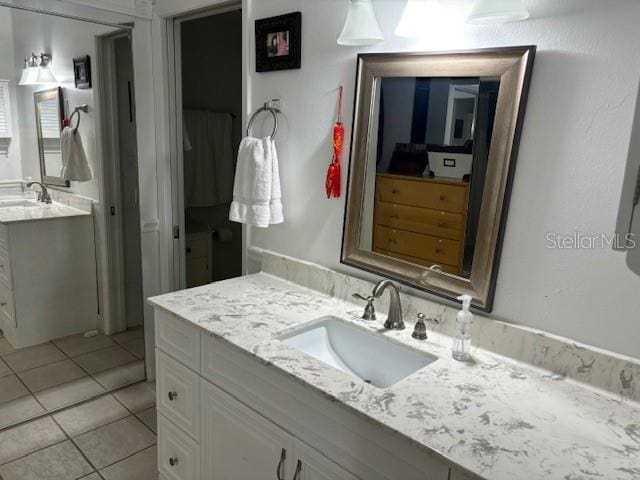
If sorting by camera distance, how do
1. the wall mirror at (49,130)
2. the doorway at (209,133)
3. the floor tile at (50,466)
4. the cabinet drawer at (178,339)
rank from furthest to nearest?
the doorway at (209,133)
the wall mirror at (49,130)
the floor tile at (50,466)
the cabinet drawer at (178,339)

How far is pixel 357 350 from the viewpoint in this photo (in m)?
1.59

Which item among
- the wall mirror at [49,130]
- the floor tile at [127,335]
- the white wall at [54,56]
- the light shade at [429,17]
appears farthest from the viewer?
the floor tile at [127,335]

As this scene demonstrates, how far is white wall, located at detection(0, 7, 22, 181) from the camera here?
2.01m

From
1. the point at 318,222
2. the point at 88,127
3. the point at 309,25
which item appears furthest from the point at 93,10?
the point at 318,222

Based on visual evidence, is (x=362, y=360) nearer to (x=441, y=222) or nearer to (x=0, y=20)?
(x=441, y=222)

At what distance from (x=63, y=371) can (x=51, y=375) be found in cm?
6

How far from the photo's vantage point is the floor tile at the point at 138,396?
8.09ft

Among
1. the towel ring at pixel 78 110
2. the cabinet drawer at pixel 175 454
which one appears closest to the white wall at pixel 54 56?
the towel ring at pixel 78 110

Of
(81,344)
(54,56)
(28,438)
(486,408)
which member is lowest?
(28,438)

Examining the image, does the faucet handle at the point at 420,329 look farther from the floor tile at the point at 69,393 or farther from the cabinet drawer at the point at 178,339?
the floor tile at the point at 69,393

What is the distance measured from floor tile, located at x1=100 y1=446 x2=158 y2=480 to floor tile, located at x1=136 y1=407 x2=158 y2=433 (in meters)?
0.19

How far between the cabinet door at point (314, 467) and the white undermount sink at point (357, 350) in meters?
0.31

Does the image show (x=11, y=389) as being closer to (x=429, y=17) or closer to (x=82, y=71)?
(x=82, y=71)

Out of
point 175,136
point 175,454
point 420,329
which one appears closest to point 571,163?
point 420,329
